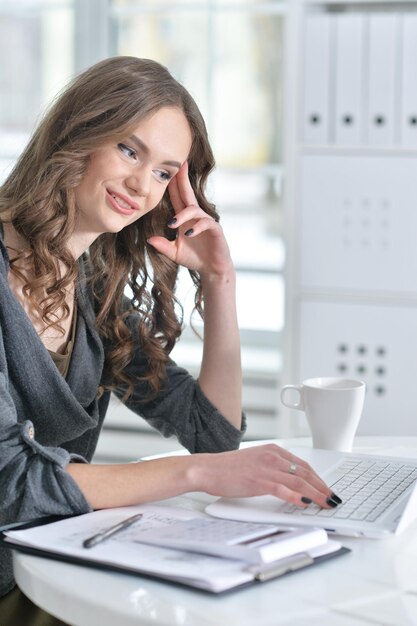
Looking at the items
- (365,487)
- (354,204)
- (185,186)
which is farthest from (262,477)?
(354,204)

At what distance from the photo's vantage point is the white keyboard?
1.22m

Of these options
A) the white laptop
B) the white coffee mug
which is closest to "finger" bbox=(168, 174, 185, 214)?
the white coffee mug

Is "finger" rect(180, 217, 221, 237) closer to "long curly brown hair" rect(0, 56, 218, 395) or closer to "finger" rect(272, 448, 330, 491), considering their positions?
"long curly brown hair" rect(0, 56, 218, 395)

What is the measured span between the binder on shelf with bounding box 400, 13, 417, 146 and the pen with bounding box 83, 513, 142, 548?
183 centimetres

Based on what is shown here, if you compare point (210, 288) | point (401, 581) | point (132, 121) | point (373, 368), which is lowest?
point (373, 368)

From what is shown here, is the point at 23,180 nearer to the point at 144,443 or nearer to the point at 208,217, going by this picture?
the point at 208,217

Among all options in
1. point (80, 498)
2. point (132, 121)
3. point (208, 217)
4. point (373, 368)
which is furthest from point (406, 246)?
point (80, 498)

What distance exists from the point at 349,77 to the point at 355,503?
1775mm

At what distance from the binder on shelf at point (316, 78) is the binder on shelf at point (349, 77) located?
0.03 m

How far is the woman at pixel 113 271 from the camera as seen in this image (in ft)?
5.18

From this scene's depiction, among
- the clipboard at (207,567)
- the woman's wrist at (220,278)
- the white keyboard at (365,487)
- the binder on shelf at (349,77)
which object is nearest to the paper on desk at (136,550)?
the clipboard at (207,567)

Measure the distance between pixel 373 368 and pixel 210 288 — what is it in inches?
47.3

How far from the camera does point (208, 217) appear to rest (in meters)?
1.76

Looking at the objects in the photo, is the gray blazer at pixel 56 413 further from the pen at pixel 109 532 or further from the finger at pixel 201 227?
the finger at pixel 201 227
